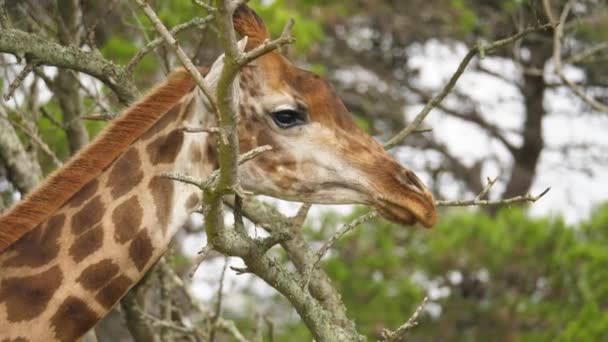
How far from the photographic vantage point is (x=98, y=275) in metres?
4.58

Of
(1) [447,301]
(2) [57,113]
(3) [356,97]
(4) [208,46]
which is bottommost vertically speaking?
(2) [57,113]

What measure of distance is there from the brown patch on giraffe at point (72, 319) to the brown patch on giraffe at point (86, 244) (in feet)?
0.60

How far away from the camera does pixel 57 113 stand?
32.2 feet

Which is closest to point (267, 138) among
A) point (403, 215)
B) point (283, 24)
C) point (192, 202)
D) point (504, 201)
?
point (192, 202)

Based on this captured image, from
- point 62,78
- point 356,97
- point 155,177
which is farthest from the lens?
point 356,97

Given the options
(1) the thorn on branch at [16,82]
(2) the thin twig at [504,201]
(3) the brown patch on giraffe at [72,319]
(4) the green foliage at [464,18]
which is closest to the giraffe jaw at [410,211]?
(2) the thin twig at [504,201]

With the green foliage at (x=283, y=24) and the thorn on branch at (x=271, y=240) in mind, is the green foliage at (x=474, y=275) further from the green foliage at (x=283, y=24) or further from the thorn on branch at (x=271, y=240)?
the thorn on branch at (x=271, y=240)

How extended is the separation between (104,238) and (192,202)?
1.26 ft

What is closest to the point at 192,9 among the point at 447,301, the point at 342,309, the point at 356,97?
the point at 342,309

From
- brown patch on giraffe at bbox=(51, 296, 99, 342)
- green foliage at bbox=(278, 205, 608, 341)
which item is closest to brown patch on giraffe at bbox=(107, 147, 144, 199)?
brown patch on giraffe at bbox=(51, 296, 99, 342)

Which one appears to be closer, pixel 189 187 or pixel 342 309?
pixel 189 187

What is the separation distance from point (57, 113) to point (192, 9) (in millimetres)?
1998

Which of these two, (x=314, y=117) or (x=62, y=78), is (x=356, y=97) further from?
(x=314, y=117)

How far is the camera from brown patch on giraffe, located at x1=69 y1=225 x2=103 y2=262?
15.1 ft
